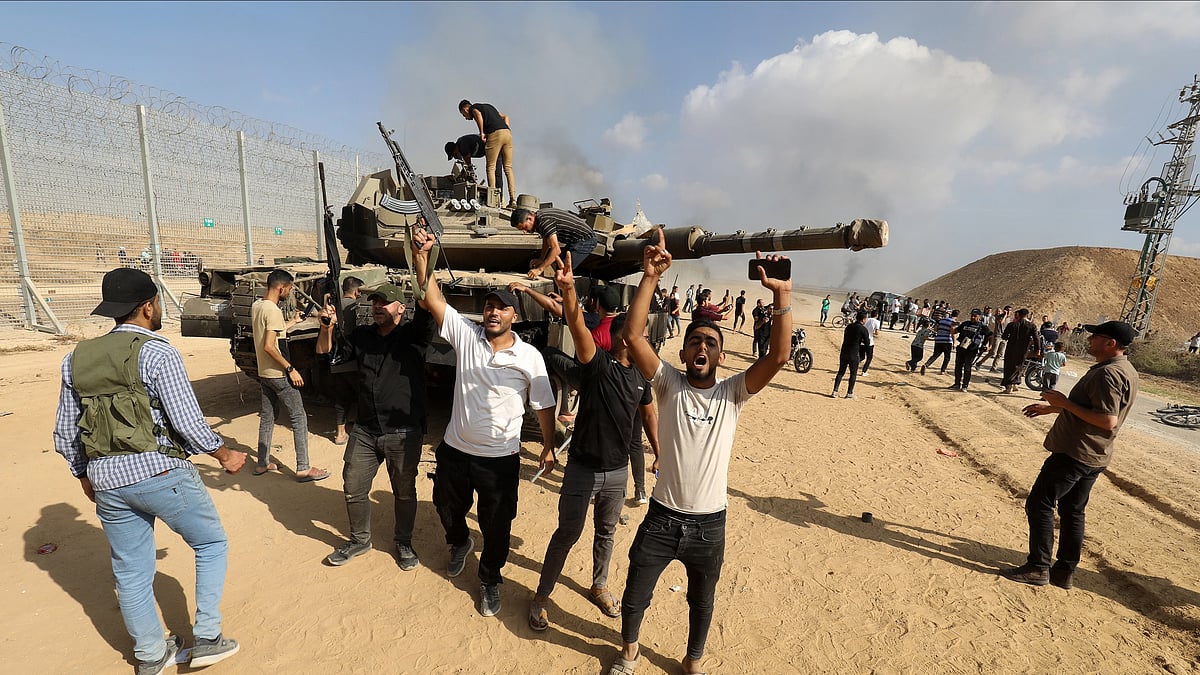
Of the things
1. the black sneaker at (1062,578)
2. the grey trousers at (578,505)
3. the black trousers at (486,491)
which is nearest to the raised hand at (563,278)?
the grey trousers at (578,505)

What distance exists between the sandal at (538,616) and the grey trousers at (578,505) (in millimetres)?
64

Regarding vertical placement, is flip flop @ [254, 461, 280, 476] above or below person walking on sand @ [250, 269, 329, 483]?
below

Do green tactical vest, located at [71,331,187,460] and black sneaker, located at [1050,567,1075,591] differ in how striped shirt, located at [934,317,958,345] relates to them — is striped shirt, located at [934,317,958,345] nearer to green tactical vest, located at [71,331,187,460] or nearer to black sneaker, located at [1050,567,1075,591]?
black sneaker, located at [1050,567,1075,591]

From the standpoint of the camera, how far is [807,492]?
18.2ft

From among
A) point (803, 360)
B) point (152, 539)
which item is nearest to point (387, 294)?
point (152, 539)

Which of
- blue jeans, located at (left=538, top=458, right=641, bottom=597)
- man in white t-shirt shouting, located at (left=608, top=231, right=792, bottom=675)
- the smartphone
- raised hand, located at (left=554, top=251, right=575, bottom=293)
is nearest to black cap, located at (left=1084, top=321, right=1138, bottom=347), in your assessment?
the smartphone

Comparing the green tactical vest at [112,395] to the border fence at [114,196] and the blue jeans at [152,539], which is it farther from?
the border fence at [114,196]

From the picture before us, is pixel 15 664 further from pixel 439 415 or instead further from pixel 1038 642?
pixel 1038 642

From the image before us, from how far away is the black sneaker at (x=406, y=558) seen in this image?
3.77 m

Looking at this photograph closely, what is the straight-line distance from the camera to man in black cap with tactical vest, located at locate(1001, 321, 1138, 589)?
3.55 m

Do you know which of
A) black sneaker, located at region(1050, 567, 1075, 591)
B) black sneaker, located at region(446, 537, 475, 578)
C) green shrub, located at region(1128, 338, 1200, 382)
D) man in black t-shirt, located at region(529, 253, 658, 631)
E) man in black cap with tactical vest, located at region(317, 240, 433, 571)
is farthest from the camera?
green shrub, located at region(1128, 338, 1200, 382)

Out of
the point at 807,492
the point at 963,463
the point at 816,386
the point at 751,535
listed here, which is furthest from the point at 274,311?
the point at 816,386

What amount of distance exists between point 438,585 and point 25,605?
249cm

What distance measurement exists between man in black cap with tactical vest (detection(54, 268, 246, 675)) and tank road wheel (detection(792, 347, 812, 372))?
1191 cm
